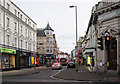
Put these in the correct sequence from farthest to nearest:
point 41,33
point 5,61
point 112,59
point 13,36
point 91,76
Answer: point 41,33
point 13,36
point 5,61
point 112,59
point 91,76

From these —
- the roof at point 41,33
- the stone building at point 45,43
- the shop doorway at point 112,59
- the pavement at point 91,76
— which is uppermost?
the roof at point 41,33

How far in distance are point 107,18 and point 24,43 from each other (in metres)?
23.1

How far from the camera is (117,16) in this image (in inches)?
908

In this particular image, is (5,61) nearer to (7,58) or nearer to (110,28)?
(7,58)

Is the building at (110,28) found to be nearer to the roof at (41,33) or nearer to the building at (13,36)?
the building at (13,36)

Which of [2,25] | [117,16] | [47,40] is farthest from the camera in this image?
[47,40]

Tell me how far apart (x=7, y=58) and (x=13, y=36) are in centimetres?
490

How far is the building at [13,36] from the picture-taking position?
31.1 meters

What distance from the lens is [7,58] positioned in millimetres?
32781

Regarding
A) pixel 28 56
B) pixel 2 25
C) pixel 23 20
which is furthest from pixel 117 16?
pixel 28 56

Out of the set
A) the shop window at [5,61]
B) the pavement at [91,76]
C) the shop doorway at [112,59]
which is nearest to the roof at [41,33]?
the shop window at [5,61]

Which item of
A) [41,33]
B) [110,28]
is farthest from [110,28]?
[41,33]

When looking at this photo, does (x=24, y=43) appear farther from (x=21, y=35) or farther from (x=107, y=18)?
(x=107, y=18)

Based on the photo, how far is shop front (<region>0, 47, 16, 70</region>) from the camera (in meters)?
30.5
